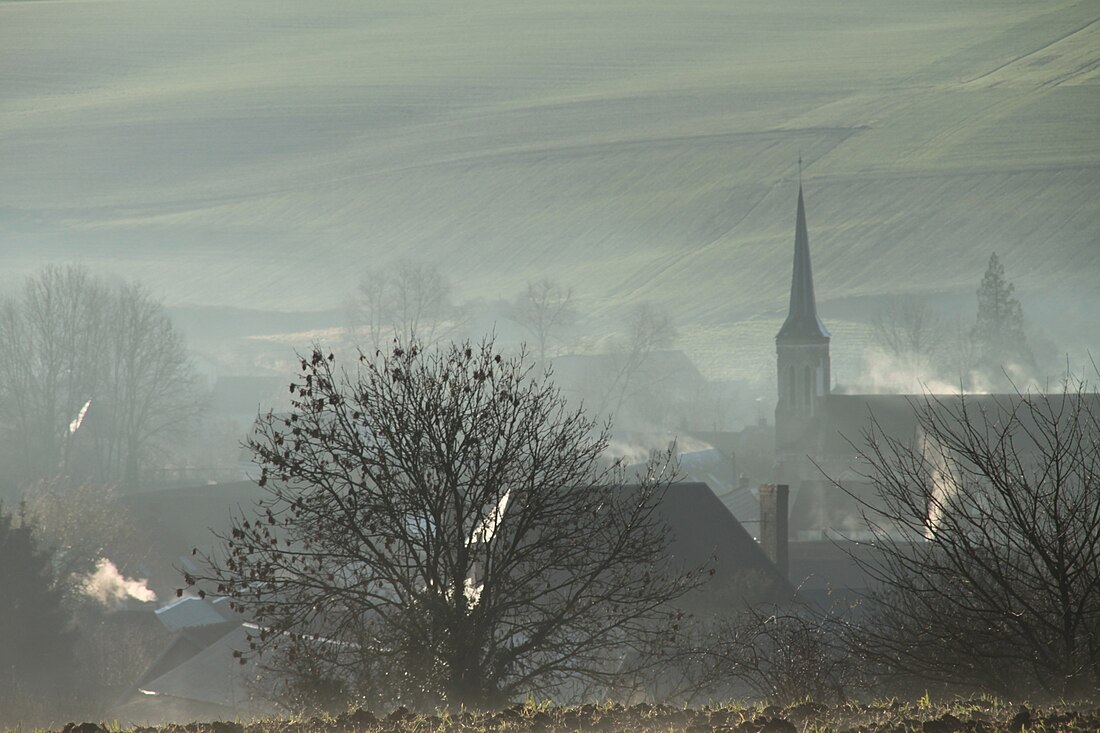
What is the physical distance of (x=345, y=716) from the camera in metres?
12.0

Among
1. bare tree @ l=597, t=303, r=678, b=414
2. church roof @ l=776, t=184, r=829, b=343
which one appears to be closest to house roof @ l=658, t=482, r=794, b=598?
church roof @ l=776, t=184, r=829, b=343

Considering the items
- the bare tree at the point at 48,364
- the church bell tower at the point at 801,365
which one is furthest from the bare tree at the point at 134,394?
the church bell tower at the point at 801,365

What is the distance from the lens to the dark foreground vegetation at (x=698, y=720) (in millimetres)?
10352

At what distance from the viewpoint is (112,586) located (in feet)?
206

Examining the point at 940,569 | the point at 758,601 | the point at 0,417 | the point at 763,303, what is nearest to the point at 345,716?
the point at 940,569

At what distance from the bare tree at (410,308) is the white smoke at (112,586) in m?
54.4

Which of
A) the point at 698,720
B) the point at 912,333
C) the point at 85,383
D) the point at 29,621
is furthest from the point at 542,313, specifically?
the point at 698,720

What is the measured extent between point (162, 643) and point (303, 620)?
40230 mm

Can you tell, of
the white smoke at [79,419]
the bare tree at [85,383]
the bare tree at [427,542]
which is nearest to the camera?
the bare tree at [427,542]

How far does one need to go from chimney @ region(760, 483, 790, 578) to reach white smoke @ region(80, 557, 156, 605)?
98.7 feet

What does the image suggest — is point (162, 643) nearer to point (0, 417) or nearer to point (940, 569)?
point (0, 417)

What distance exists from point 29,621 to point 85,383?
1936 inches

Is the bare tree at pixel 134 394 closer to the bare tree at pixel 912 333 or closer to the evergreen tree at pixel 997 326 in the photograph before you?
the bare tree at pixel 912 333

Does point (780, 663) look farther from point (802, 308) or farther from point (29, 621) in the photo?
point (802, 308)
